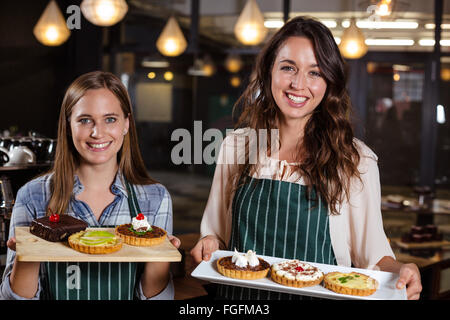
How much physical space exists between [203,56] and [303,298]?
5739 mm

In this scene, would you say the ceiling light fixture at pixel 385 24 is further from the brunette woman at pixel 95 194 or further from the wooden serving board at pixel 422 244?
the brunette woman at pixel 95 194

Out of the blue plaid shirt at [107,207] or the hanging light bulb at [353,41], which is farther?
the hanging light bulb at [353,41]

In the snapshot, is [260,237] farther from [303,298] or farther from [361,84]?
[361,84]

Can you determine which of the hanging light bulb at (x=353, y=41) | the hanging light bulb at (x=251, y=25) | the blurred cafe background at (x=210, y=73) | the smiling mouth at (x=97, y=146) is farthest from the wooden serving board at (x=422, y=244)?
the smiling mouth at (x=97, y=146)

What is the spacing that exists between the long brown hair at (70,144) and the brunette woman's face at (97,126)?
0.09 ft

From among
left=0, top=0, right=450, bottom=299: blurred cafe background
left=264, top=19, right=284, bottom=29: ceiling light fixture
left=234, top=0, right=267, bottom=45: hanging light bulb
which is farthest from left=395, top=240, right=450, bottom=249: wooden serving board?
left=264, top=19, right=284, bottom=29: ceiling light fixture

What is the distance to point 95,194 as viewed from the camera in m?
2.00

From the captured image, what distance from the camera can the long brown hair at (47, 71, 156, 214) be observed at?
1935mm

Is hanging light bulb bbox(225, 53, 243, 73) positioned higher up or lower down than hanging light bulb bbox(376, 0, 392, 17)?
lower down

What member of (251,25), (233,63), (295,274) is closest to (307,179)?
(295,274)

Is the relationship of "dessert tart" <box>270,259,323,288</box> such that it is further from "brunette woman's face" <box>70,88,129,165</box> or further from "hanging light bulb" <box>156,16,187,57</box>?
"hanging light bulb" <box>156,16,187,57</box>

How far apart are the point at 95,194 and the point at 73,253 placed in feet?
1.44

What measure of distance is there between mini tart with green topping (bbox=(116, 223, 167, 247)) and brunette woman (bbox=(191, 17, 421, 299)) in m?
0.23

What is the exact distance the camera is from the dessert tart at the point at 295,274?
5.42ft
